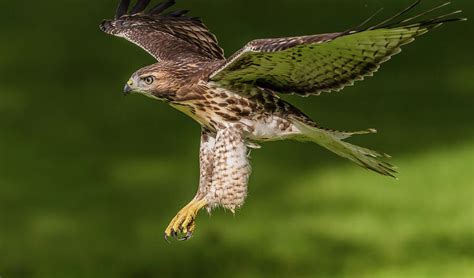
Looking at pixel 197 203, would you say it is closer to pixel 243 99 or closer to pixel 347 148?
pixel 243 99

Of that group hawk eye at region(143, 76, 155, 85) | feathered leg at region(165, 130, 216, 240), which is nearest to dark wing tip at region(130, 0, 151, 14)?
feathered leg at region(165, 130, 216, 240)

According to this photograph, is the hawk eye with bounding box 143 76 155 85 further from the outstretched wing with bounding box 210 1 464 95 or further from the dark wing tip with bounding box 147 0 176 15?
the dark wing tip with bounding box 147 0 176 15

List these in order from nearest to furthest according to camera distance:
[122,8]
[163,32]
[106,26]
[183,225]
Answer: [183,225]
[163,32]
[106,26]
[122,8]

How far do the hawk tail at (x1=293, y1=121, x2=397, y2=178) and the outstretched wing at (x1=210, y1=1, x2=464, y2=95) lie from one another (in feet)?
0.42

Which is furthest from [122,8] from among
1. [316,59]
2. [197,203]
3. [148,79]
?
[316,59]

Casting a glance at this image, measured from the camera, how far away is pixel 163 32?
16.7 ft

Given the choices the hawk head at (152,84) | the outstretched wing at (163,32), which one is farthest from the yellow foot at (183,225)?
the outstretched wing at (163,32)

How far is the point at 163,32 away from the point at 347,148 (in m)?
1.07

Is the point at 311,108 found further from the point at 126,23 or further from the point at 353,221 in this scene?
the point at 126,23

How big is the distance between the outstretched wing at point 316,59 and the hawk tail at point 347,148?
0.13 metres

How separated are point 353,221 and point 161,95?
313cm

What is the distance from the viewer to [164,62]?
4.46m

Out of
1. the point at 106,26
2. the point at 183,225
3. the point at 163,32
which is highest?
the point at 106,26

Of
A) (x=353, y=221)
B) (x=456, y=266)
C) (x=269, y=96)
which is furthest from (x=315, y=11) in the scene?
(x=269, y=96)
